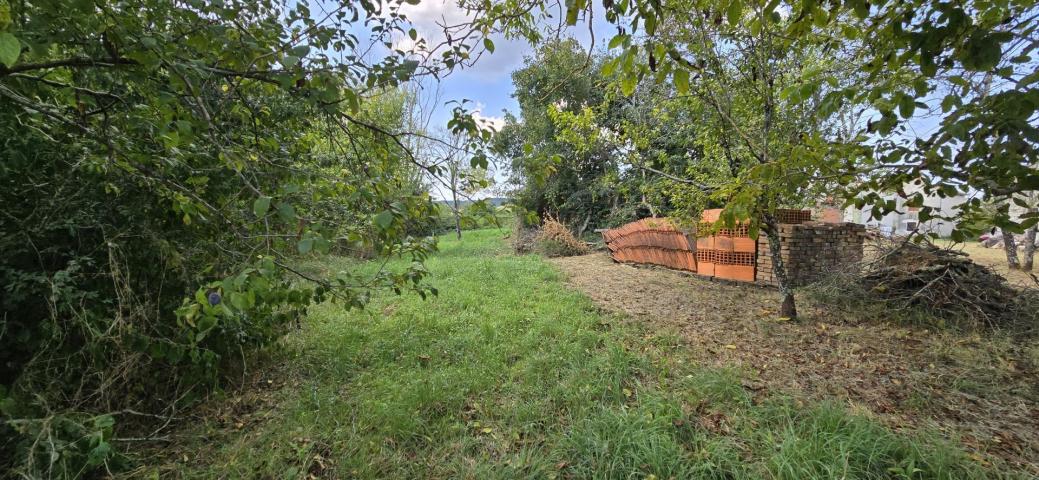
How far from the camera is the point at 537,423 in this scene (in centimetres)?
262

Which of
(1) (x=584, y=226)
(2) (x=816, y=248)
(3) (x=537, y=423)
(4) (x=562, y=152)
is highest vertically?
(4) (x=562, y=152)

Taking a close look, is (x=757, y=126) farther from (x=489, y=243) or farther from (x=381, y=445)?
(x=489, y=243)

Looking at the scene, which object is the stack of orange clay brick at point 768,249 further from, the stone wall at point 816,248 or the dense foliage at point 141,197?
the dense foliage at point 141,197

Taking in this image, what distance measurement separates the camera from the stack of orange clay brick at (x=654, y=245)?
7.71 meters

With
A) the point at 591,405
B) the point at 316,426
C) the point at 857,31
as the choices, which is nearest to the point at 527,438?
the point at 591,405

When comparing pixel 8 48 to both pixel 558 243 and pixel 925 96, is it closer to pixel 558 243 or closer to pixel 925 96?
pixel 925 96

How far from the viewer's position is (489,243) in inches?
626

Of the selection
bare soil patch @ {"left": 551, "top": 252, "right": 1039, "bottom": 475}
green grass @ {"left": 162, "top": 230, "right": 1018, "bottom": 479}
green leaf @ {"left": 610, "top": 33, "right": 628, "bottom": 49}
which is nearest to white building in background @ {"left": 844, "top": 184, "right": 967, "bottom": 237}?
bare soil patch @ {"left": 551, "top": 252, "right": 1039, "bottom": 475}

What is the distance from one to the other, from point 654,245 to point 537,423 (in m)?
6.88

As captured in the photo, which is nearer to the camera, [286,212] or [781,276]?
[286,212]

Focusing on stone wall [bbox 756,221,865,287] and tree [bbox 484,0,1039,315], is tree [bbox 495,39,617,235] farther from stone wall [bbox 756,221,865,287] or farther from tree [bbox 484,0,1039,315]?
tree [bbox 484,0,1039,315]

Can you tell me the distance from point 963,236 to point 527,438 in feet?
7.99

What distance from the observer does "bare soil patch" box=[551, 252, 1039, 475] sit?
2420 millimetres

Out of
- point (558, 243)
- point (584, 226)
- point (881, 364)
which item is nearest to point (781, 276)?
point (881, 364)
